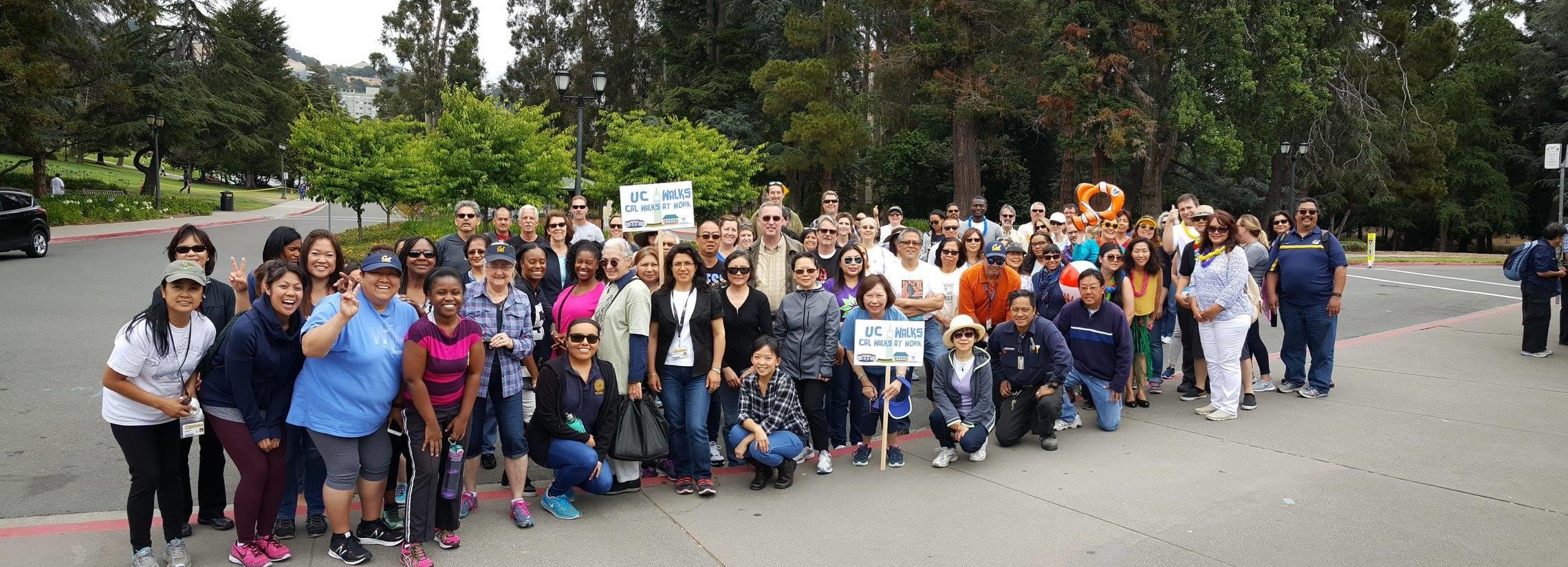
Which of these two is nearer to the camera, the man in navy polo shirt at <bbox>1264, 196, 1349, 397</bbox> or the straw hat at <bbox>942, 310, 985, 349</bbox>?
the straw hat at <bbox>942, 310, 985, 349</bbox>

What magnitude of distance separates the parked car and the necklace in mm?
21853

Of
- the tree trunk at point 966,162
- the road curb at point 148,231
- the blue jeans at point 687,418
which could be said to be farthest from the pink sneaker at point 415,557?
the tree trunk at point 966,162

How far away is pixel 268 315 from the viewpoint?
4723mm

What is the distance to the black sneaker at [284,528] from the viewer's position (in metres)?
5.18

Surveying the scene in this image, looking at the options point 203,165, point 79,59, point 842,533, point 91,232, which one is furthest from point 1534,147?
point 203,165

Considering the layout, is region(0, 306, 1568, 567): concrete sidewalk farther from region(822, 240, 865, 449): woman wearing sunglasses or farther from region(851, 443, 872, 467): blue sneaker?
region(822, 240, 865, 449): woman wearing sunglasses

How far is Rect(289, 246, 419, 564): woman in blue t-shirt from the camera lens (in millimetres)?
4680

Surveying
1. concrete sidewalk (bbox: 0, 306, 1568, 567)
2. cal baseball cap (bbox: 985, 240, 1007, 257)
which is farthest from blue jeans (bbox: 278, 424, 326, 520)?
cal baseball cap (bbox: 985, 240, 1007, 257)

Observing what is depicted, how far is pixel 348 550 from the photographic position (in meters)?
4.79

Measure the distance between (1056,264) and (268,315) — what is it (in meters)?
Result: 6.51

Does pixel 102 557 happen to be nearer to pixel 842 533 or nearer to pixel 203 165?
pixel 842 533

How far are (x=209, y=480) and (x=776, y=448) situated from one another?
3384 millimetres

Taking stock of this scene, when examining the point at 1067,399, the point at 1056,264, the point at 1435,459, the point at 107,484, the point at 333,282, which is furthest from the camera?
the point at 1056,264

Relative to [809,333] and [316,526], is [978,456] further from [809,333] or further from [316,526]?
[316,526]
